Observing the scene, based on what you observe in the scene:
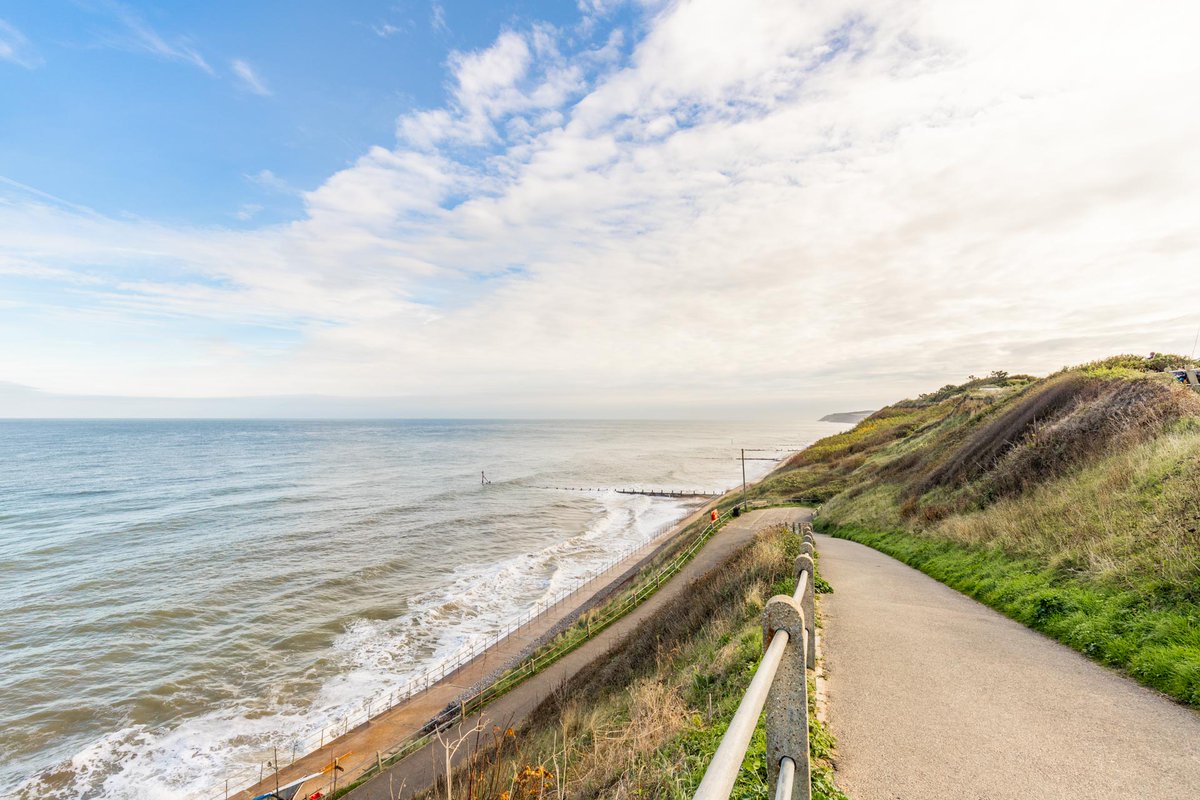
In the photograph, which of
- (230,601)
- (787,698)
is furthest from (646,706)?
(230,601)

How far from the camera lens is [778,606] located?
2.74m

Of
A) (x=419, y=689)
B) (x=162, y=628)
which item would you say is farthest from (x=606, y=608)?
(x=162, y=628)

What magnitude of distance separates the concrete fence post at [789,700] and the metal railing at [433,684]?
34.3 ft

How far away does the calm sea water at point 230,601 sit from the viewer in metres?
16.6

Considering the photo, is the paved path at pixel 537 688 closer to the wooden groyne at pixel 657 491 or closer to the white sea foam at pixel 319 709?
the white sea foam at pixel 319 709

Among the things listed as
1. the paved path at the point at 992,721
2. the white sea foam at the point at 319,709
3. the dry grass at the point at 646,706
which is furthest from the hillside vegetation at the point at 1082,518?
the white sea foam at the point at 319,709

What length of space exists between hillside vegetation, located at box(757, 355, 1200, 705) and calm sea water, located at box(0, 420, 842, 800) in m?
18.6

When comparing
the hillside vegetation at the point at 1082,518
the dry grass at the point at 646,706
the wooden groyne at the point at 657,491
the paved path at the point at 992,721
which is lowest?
the wooden groyne at the point at 657,491

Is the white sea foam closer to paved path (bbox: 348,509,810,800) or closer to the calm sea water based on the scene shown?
the calm sea water

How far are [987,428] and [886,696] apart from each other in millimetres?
21018

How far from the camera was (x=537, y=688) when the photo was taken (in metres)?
16.5

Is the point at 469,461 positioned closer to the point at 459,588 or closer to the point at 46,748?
the point at 459,588

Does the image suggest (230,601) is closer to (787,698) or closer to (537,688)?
(537,688)

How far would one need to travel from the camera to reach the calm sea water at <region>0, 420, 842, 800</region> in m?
16.6
